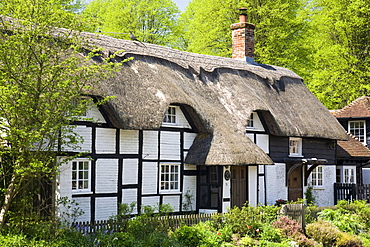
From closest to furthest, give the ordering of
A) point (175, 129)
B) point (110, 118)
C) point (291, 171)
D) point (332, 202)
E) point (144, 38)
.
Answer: point (110, 118)
point (175, 129)
point (291, 171)
point (332, 202)
point (144, 38)

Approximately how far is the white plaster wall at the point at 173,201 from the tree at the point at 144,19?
15.8 metres

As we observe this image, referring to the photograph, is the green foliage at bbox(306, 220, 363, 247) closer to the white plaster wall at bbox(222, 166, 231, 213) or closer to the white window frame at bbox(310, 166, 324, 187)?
the white plaster wall at bbox(222, 166, 231, 213)

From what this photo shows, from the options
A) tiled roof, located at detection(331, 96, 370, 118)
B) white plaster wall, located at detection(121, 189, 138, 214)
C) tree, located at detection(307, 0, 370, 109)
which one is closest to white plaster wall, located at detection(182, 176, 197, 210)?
white plaster wall, located at detection(121, 189, 138, 214)

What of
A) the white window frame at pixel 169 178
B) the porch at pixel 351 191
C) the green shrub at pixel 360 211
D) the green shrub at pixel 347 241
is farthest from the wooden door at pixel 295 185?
the green shrub at pixel 347 241

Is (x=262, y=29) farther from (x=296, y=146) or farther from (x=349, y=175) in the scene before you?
(x=296, y=146)

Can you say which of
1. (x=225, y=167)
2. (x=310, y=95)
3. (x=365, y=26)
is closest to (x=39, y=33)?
(x=225, y=167)

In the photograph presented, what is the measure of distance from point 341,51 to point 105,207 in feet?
70.4

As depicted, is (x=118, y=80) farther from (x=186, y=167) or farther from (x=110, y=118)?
(x=186, y=167)

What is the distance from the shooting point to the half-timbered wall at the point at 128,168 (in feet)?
51.6

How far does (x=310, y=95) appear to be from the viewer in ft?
83.1

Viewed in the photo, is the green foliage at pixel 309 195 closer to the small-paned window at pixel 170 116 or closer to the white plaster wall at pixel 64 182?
the small-paned window at pixel 170 116

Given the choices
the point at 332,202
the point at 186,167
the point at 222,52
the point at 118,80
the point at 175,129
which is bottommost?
the point at 332,202

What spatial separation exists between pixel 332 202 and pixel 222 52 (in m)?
12.2

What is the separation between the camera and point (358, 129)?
28.9m
